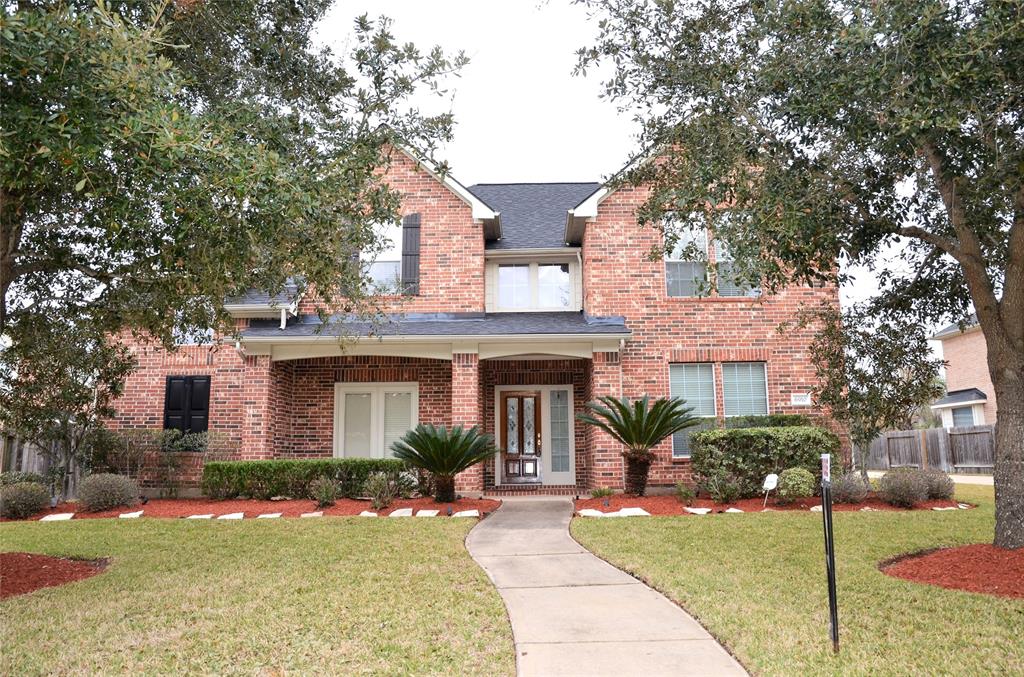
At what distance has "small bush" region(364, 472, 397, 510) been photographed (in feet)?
39.7

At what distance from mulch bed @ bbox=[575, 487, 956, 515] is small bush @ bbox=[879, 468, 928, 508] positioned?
13 cm

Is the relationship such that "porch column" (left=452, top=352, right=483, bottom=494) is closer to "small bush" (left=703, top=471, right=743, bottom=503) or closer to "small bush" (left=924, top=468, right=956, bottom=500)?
"small bush" (left=703, top=471, right=743, bottom=503)

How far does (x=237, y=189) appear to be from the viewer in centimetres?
510

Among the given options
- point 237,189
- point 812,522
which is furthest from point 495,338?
point 237,189

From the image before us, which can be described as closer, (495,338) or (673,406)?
(673,406)

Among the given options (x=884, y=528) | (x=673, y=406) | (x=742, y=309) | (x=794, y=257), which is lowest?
(x=884, y=528)

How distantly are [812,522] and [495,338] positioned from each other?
6.57 metres

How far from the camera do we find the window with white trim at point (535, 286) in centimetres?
1645

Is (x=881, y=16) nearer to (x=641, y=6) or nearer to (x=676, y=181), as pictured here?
(x=641, y=6)

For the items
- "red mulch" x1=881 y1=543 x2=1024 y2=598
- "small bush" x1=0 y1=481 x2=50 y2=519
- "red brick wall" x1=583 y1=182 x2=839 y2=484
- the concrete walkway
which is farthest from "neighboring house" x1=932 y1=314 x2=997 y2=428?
"small bush" x1=0 y1=481 x2=50 y2=519

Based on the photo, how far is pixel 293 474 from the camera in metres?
13.4

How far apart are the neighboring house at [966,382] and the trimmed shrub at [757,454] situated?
751 inches

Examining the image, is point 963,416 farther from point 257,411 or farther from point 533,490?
point 257,411

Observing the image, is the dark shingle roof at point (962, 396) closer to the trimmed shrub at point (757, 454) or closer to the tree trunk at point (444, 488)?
the trimmed shrub at point (757, 454)
